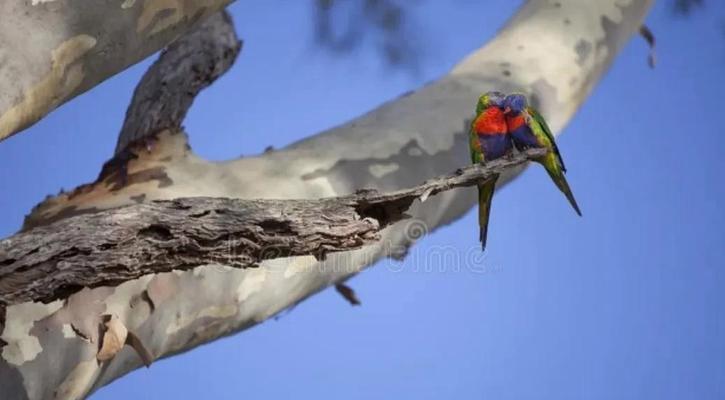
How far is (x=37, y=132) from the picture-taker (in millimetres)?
2131

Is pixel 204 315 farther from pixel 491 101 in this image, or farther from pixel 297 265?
pixel 491 101

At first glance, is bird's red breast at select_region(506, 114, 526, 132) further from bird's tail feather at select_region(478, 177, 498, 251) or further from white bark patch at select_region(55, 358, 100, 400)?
white bark patch at select_region(55, 358, 100, 400)

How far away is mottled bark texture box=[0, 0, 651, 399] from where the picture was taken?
0.80 m

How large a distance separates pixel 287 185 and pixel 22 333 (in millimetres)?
345

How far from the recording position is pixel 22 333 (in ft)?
2.50

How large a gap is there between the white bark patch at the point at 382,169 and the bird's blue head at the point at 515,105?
20cm

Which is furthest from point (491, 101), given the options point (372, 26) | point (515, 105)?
point (372, 26)

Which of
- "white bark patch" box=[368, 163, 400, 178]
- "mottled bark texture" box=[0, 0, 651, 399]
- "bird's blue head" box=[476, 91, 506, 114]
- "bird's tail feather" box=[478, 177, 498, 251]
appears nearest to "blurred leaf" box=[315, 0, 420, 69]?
"mottled bark texture" box=[0, 0, 651, 399]

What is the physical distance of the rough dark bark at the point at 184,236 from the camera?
0.62m

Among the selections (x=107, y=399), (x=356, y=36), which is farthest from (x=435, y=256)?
(x=107, y=399)

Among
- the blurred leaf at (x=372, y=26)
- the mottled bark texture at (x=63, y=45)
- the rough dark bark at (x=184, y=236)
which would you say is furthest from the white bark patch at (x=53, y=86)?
the blurred leaf at (x=372, y=26)

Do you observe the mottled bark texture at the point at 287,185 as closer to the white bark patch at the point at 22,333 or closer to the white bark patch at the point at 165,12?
the white bark patch at the point at 22,333

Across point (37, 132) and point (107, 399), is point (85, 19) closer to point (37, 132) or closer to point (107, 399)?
point (37, 132)

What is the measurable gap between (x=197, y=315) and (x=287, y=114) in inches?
59.7
